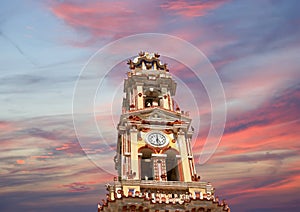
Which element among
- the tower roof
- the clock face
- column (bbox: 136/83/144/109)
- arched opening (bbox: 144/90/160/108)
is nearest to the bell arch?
the clock face

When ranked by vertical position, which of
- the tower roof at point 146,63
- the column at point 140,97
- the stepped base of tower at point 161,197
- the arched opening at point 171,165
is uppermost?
the tower roof at point 146,63

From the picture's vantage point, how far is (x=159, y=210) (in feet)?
110

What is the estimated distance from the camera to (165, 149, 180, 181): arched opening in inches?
1642

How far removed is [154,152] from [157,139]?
1.91 meters

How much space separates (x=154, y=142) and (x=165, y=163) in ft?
9.47

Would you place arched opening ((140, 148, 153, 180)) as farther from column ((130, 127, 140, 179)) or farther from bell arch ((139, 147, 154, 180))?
column ((130, 127, 140, 179))

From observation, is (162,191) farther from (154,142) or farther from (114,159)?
(114,159)

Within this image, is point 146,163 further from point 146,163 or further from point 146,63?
point 146,63

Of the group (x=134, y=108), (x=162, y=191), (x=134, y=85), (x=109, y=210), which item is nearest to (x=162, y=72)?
(x=134, y=85)

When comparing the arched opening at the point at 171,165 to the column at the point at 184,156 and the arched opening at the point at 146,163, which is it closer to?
the column at the point at 184,156

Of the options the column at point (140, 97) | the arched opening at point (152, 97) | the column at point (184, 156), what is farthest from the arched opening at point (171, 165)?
the arched opening at point (152, 97)

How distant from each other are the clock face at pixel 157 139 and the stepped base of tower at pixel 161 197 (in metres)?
6.06

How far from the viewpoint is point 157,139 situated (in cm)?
4225

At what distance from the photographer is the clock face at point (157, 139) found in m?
41.8
